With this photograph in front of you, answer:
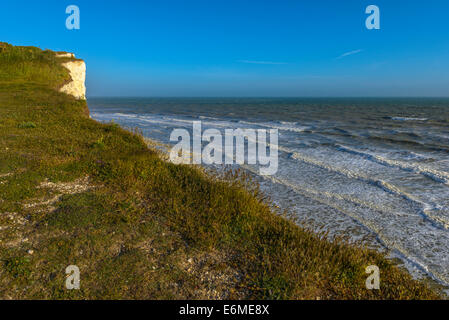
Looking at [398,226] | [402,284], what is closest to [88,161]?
[402,284]

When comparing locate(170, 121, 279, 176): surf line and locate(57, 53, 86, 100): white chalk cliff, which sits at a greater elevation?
locate(57, 53, 86, 100): white chalk cliff

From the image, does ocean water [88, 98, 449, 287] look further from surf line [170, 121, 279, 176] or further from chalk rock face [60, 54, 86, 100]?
chalk rock face [60, 54, 86, 100]

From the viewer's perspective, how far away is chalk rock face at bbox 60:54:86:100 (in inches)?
1221

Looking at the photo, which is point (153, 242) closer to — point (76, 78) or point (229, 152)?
point (229, 152)

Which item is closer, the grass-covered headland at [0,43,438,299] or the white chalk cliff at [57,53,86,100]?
the grass-covered headland at [0,43,438,299]

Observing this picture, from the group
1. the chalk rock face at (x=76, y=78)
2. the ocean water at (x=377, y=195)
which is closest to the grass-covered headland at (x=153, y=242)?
the ocean water at (x=377, y=195)

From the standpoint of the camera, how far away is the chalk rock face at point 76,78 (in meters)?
31.0

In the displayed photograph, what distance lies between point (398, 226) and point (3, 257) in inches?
434

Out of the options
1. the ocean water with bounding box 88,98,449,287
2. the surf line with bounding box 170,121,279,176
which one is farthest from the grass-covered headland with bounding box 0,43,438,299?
the surf line with bounding box 170,121,279,176

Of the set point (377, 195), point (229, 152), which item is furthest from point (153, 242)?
point (229, 152)

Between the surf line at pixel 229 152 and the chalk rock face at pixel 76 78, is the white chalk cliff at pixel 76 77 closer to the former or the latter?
the chalk rock face at pixel 76 78

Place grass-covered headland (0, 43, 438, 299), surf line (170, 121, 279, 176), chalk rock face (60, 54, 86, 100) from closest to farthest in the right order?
1. grass-covered headland (0, 43, 438, 299)
2. surf line (170, 121, 279, 176)
3. chalk rock face (60, 54, 86, 100)

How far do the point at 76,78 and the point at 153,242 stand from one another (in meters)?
35.4
